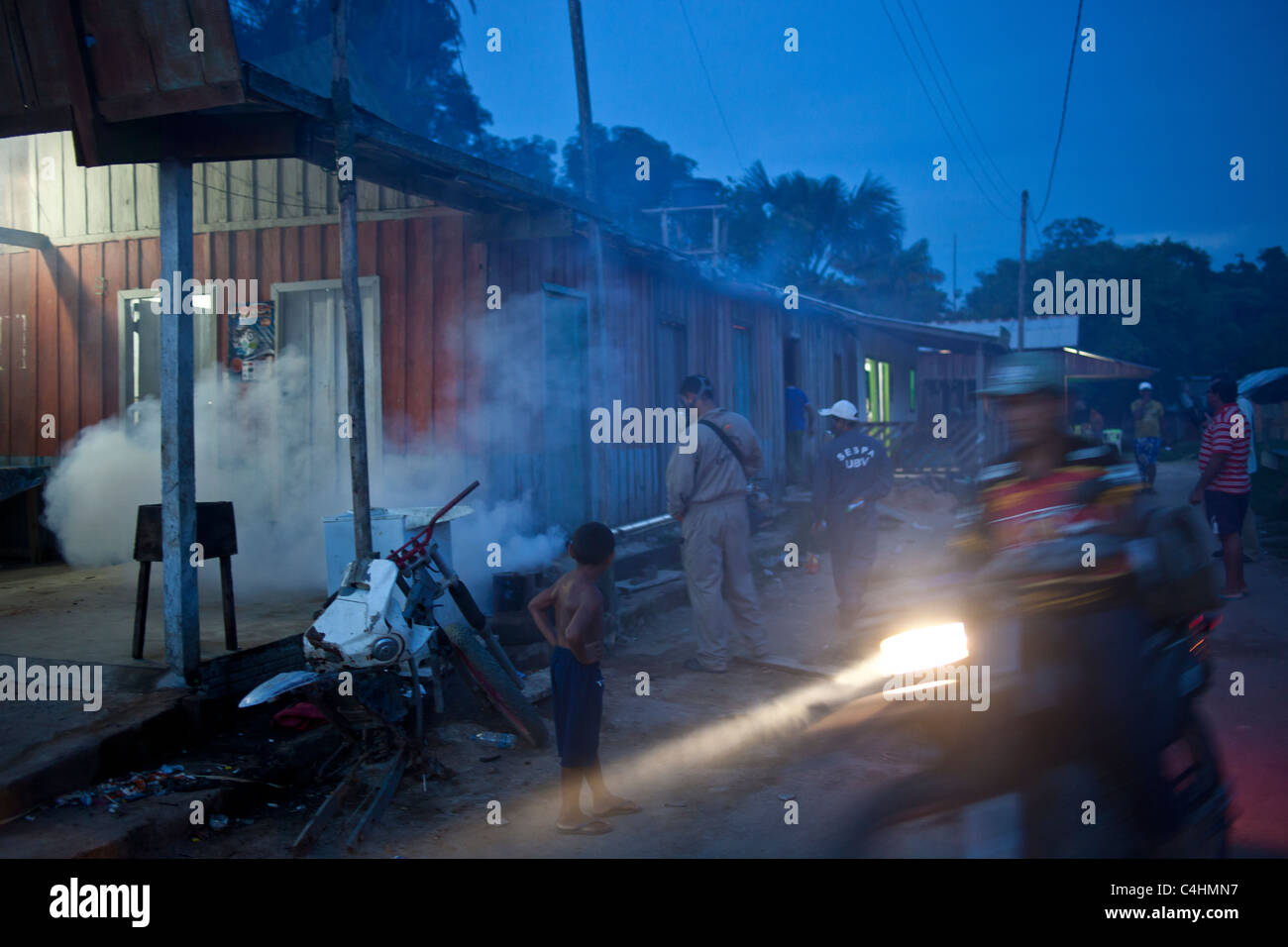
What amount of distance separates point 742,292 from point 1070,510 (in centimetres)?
1100

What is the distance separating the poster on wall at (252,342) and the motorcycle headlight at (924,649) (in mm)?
8038

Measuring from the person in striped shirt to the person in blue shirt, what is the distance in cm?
822

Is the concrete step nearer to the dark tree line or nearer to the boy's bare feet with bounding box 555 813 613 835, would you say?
the boy's bare feet with bounding box 555 813 613 835

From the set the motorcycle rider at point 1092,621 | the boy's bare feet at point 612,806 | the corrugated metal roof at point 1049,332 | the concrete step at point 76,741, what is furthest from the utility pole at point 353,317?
the corrugated metal roof at point 1049,332

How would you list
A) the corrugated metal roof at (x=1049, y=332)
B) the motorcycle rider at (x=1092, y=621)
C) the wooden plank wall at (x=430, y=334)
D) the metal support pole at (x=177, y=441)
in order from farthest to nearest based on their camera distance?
the corrugated metal roof at (x=1049, y=332) → the wooden plank wall at (x=430, y=334) → the metal support pole at (x=177, y=441) → the motorcycle rider at (x=1092, y=621)

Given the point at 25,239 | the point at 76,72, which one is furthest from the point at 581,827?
the point at 25,239

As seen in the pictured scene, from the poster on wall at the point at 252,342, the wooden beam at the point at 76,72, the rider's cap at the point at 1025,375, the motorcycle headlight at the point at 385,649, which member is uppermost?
the wooden beam at the point at 76,72

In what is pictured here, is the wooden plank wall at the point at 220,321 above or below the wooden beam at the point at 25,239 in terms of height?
below

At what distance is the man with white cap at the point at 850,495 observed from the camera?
7.82 metres

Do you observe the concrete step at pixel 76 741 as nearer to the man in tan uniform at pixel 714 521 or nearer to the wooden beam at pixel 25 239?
the man in tan uniform at pixel 714 521

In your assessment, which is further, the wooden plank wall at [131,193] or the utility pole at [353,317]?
the wooden plank wall at [131,193]

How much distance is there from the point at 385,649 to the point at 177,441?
73.5 inches

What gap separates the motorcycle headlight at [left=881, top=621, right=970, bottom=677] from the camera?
9.82 ft

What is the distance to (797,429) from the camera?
16.6 metres
